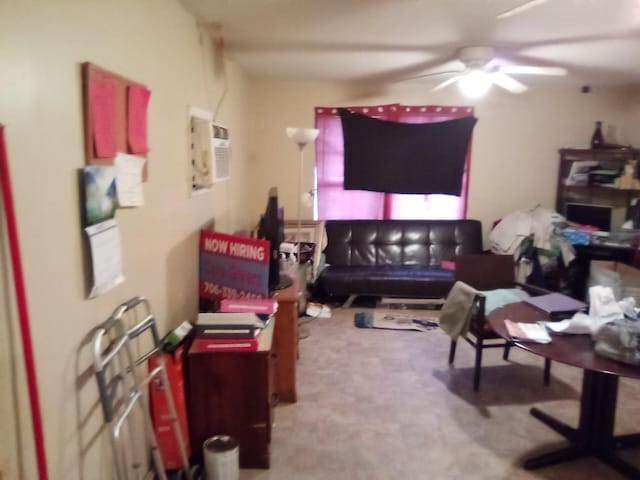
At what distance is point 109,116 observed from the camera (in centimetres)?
159

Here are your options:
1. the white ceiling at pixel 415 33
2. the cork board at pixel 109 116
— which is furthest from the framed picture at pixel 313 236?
the cork board at pixel 109 116

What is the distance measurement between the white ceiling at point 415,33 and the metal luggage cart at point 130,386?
1.67 m

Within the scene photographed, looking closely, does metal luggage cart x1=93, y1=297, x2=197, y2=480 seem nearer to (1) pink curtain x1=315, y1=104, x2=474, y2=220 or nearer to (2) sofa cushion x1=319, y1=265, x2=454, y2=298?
(2) sofa cushion x1=319, y1=265, x2=454, y2=298

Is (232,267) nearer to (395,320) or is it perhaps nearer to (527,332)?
(527,332)

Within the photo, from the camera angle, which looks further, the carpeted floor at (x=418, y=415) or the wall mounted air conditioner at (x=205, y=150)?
the wall mounted air conditioner at (x=205, y=150)

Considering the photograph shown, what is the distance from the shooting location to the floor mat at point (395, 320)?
3924 millimetres

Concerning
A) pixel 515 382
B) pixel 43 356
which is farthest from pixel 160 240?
pixel 515 382

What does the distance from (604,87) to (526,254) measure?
203 centimetres

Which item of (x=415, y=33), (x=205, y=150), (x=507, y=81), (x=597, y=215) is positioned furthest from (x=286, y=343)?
(x=597, y=215)

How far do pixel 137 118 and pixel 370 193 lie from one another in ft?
10.7

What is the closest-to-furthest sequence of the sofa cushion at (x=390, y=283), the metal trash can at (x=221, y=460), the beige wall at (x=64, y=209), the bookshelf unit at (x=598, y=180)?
the beige wall at (x=64, y=209)
the metal trash can at (x=221, y=460)
the sofa cushion at (x=390, y=283)
the bookshelf unit at (x=598, y=180)

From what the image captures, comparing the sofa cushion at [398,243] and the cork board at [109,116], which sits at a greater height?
the cork board at [109,116]

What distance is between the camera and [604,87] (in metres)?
4.74

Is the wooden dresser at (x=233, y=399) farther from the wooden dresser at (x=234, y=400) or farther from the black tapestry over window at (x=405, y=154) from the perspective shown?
the black tapestry over window at (x=405, y=154)
